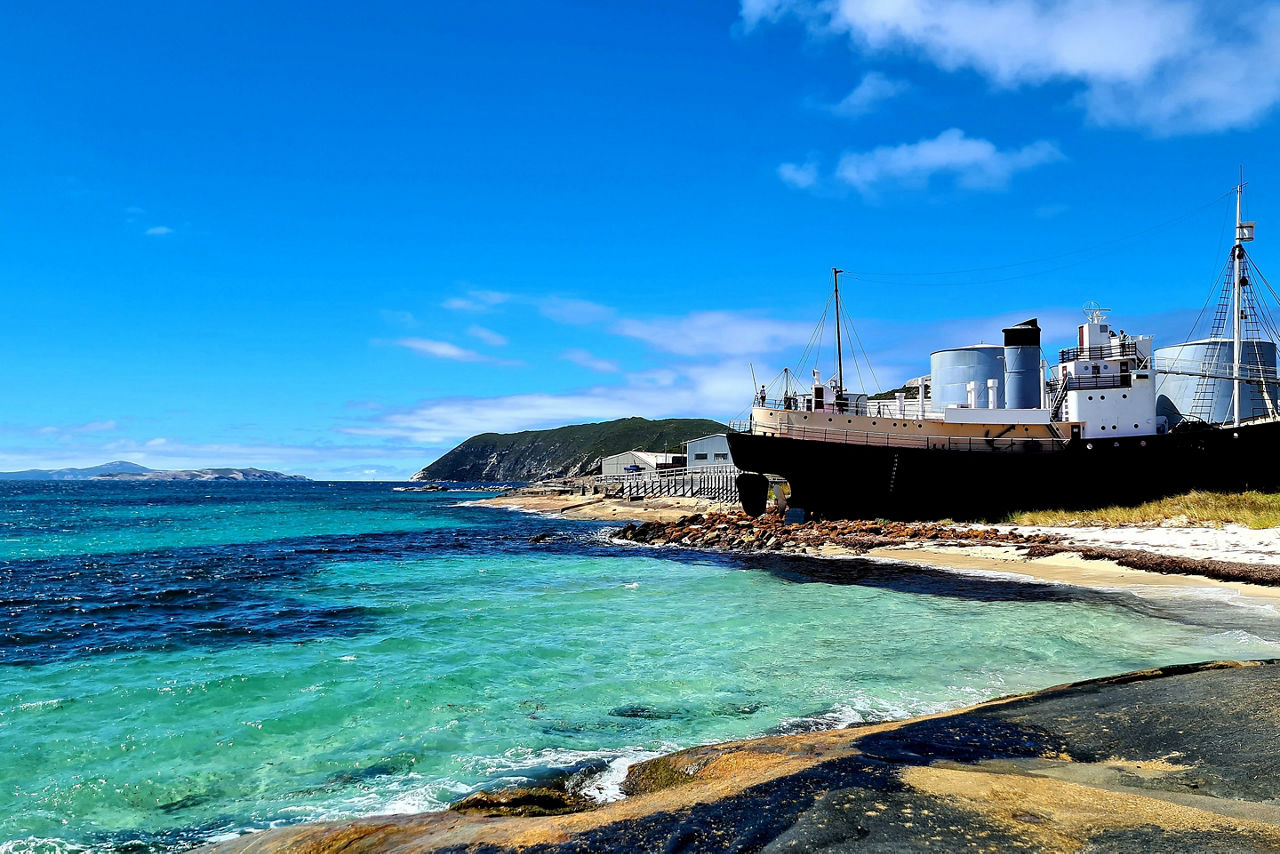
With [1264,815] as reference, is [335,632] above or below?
below

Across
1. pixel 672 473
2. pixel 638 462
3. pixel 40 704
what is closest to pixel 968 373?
pixel 40 704

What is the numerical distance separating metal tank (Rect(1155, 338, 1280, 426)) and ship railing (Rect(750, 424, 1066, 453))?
950cm

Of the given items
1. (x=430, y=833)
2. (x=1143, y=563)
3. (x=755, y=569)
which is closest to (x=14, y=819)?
(x=430, y=833)

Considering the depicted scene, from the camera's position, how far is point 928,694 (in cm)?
952

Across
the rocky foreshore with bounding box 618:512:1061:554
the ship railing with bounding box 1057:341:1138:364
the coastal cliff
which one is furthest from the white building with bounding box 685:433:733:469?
the coastal cliff

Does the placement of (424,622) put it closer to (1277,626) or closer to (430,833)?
(430,833)

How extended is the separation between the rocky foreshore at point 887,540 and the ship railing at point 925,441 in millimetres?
3861

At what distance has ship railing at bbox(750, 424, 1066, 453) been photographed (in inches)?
1253

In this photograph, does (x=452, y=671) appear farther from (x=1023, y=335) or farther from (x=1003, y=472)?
(x=1023, y=335)

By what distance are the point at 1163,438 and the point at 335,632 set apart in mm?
33643

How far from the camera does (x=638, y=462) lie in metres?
90.9

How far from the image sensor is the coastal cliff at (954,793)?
371 centimetres

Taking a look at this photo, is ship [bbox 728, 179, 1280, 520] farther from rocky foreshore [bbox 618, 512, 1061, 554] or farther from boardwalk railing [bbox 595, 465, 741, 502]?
boardwalk railing [bbox 595, 465, 741, 502]

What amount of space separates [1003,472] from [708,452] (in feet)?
128
